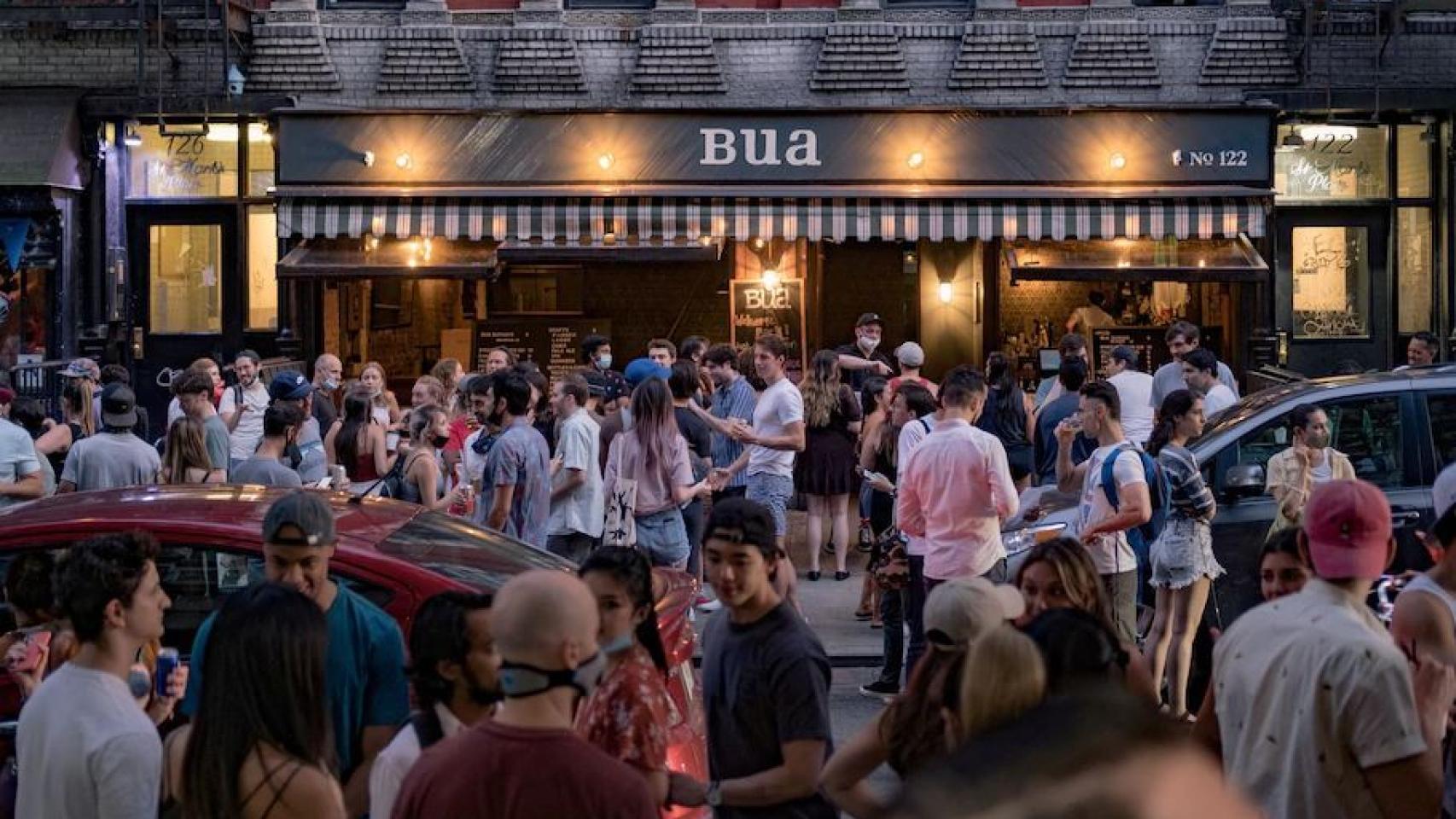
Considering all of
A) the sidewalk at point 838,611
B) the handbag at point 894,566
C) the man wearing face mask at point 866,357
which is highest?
the man wearing face mask at point 866,357

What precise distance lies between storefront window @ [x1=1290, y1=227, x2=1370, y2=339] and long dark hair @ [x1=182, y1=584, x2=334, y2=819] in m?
17.4

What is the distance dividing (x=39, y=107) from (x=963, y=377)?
13.1 m

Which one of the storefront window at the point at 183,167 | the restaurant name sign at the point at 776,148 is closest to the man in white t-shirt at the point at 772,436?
the restaurant name sign at the point at 776,148

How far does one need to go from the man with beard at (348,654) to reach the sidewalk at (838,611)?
646 cm

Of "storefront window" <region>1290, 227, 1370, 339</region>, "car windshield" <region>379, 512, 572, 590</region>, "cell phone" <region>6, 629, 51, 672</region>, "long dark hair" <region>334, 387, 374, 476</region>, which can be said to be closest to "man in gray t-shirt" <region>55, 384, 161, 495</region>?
"long dark hair" <region>334, 387, 374, 476</region>

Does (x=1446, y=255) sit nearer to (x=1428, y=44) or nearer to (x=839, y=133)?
(x=1428, y=44)

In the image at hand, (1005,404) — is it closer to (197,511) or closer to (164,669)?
(197,511)

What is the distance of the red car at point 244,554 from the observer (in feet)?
24.3

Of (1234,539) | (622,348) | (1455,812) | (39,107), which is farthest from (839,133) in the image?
(1455,812)

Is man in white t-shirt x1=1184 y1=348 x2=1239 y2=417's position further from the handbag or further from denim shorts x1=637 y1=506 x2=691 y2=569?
denim shorts x1=637 y1=506 x2=691 y2=569

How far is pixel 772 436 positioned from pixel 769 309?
7.06 m

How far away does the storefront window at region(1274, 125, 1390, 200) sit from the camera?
20281mm

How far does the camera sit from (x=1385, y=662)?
4.60 meters

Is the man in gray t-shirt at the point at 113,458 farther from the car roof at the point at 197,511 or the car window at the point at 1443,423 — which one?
the car window at the point at 1443,423
